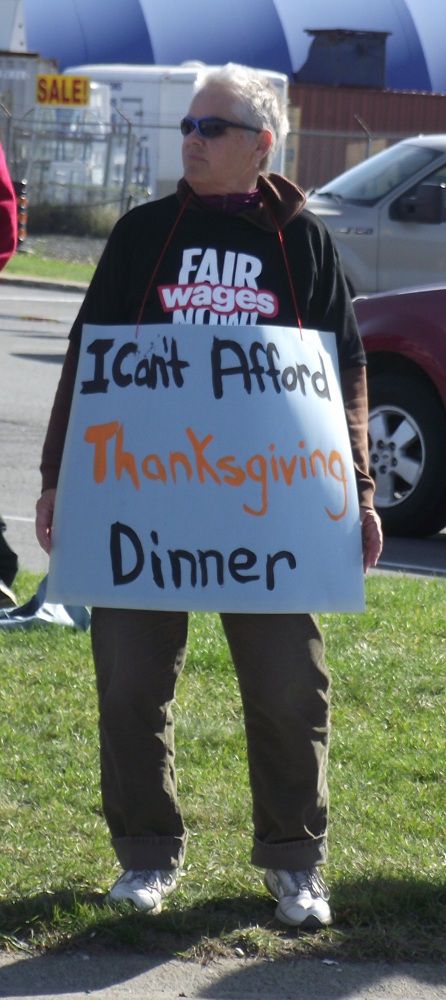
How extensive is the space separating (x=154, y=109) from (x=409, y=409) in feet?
89.5

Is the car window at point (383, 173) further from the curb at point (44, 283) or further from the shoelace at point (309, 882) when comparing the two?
the shoelace at point (309, 882)

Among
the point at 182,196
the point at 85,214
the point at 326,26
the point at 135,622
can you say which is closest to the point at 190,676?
the point at 135,622

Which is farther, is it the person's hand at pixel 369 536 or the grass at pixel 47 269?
the grass at pixel 47 269

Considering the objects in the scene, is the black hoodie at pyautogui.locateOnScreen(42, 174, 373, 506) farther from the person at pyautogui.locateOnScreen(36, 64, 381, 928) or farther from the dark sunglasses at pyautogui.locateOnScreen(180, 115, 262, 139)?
the dark sunglasses at pyautogui.locateOnScreen(180, 115, 262, 139)

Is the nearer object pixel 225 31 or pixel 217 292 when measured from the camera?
pixel 217 292

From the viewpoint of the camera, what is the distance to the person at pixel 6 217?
5.38 metres

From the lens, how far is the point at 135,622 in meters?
3.50

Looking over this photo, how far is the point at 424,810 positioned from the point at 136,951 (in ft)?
3.45

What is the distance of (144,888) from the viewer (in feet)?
11.7

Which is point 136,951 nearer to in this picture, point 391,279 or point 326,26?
point 391,279

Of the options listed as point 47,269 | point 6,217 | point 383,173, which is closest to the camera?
point 6,217

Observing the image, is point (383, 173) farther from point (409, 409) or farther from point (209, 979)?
point (209, 979)

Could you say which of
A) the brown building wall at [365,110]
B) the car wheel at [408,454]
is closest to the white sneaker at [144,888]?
the car wheel at [408,454]

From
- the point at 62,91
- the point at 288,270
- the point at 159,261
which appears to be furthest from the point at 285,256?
the point at 62,91
